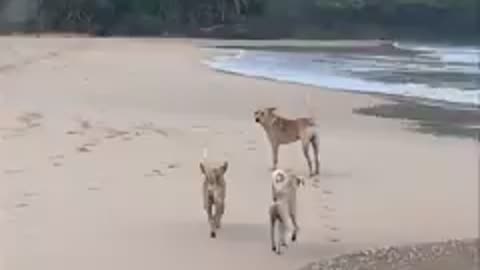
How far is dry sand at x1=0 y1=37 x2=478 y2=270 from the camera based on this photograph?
7.24 m

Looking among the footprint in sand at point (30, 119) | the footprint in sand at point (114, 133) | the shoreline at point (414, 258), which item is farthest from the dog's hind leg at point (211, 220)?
the footprint in sand at point (30, 119)

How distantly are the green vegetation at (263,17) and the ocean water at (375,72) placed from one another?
1820 cm

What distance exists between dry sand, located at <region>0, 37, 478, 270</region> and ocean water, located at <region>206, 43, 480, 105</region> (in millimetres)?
4018

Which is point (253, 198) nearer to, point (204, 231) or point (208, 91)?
point (204, 231)

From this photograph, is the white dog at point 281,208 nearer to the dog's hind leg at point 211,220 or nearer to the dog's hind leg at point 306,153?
the dog's hind leg at point 211,220

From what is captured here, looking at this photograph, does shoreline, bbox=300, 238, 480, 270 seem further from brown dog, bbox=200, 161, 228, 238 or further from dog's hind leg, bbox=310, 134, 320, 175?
dog's hind leg, bbox=310, 134, 320, 175

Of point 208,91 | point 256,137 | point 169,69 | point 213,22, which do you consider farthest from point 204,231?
point 213,22

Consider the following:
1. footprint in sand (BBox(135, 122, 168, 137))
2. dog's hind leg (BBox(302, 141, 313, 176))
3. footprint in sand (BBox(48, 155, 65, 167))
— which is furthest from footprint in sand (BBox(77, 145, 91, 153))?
dog's hind leg (BBox(302, 141, 313, 176))

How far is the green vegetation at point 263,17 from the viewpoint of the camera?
56.0m

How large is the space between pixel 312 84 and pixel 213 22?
37851 millimetres

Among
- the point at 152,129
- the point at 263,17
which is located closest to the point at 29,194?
the point at 152,129

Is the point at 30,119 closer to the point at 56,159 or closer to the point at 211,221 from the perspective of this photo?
the point at 56,159

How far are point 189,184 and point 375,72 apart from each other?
19.8m

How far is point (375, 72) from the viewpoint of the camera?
29000 millimetres
